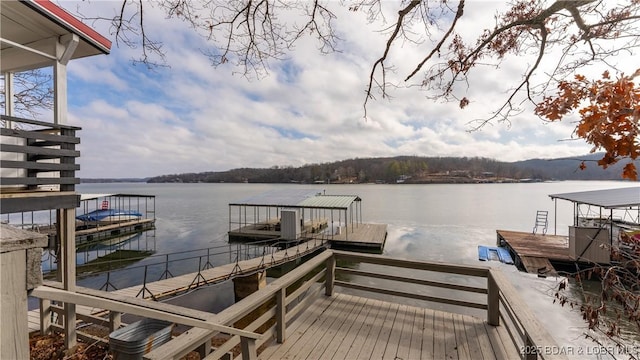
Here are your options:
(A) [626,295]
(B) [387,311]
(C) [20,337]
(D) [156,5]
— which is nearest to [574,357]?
(B) [387,311]

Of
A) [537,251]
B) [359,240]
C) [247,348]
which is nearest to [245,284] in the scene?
[247,348]

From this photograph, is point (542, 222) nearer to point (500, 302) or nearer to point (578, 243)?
point (578, 243)

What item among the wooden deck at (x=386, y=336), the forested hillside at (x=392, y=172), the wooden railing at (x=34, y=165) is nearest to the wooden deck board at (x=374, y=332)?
the wooden deck at (x=386, y=336)

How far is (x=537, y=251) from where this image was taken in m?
13.1

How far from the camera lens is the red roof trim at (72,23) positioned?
3.27m

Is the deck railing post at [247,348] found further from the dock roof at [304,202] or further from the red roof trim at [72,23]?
the dock roof at [304,202]

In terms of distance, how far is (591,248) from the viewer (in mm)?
10602

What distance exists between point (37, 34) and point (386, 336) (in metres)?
5.70

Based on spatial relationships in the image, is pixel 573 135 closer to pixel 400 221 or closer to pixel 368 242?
pixel 368 242

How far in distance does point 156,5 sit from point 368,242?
14.9m

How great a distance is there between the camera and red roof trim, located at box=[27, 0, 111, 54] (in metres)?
3.27

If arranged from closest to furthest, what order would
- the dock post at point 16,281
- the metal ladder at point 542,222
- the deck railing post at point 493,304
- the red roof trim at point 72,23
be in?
the dock post at point 16,281 → the deck railing post at point 493,304 → the red roof trim at point 72,23 → the metal ladder at point 542,222

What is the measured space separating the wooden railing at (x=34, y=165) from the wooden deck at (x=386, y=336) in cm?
311

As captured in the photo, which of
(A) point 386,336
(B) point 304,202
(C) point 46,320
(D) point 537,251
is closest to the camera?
(A) point 386,336
